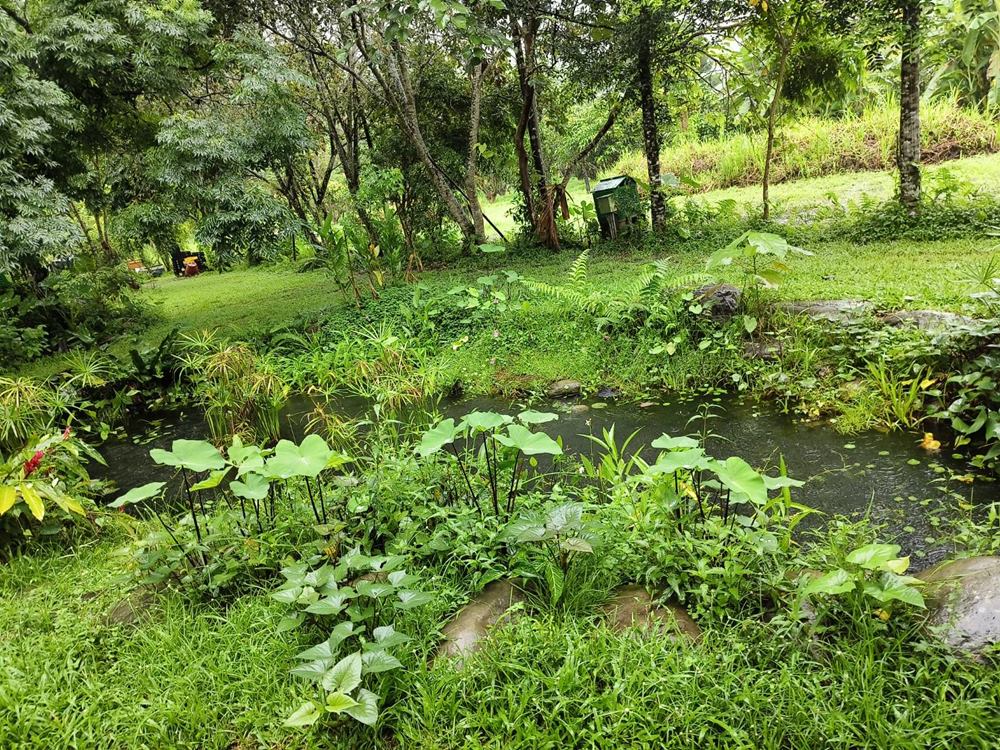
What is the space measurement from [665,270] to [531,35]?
180 inches

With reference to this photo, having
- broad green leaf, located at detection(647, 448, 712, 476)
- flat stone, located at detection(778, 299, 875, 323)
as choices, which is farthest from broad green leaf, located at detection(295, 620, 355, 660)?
flat stone, located at detection(778, 299, 875, 323)

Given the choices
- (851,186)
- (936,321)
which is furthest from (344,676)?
(851,186)

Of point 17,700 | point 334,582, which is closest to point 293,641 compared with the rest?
point 334,582

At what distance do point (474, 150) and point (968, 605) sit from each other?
8.31 meters

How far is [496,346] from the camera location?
5.60m

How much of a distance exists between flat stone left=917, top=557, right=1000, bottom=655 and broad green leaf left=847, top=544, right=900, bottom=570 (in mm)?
174

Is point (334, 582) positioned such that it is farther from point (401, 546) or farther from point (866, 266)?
point (866, 266)

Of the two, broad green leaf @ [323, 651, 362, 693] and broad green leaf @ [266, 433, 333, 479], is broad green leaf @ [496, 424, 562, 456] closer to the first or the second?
broad green leaf @ [266, 433, 333, 479]

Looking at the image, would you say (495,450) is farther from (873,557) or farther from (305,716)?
(873,557)

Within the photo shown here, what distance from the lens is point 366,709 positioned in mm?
1395

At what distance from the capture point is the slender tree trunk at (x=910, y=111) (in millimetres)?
Result: 5715

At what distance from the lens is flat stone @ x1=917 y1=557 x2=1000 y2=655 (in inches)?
59.2

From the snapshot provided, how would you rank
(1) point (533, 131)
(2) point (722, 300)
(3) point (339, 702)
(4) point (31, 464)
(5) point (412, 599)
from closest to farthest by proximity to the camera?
(3) point (339, 702)
(5) point (412, 599)
(4) point (31, 464)
(2) point (722, 300)
(1) point (533, 131)

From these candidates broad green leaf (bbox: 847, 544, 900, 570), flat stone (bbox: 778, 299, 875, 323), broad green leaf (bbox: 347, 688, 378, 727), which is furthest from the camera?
flat stone (bbox: 778, 299, 875, 323)
